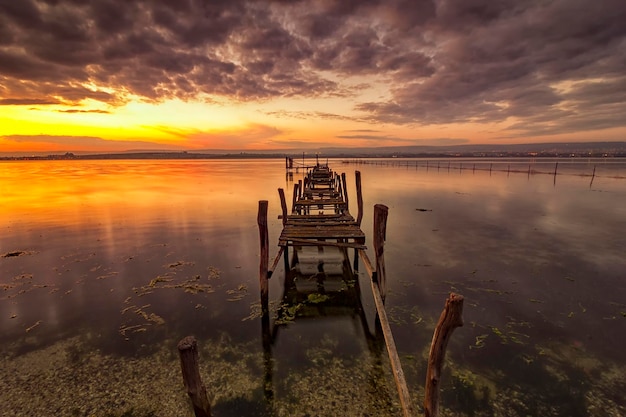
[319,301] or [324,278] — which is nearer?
[319,301]

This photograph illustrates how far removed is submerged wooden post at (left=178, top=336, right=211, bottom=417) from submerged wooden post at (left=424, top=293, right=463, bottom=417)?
317 centimetres

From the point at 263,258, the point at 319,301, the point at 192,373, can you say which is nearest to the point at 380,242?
the point at 319,301

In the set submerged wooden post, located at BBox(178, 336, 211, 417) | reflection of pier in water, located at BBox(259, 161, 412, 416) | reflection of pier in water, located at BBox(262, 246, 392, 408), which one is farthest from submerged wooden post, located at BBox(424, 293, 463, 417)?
submerged wooden post, located at BBox(178, 336, 211, 417)

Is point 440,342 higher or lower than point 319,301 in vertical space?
higher

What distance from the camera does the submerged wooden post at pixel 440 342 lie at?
3807 mm

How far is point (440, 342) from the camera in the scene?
4.02 meters

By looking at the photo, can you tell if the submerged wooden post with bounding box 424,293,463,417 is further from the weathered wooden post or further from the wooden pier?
the weathered wooden post

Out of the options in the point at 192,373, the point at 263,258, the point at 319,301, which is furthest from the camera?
the point at 319,301

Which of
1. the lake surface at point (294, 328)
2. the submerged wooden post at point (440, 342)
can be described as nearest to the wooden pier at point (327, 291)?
the submerged wooden post at point (440, 342)

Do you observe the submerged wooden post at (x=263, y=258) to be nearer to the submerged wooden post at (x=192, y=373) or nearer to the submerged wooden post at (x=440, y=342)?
the submerged wooden post at (x=192, y=373)

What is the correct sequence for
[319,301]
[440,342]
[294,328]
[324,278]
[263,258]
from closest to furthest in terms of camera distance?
1. [440,342]
2. [294,328]
3. [263,258]
4. [319,301]
5. [324,278]

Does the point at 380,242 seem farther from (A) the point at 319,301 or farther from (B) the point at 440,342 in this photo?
(B) the point at 440,342

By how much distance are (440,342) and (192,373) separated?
3368mm

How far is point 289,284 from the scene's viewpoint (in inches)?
403
